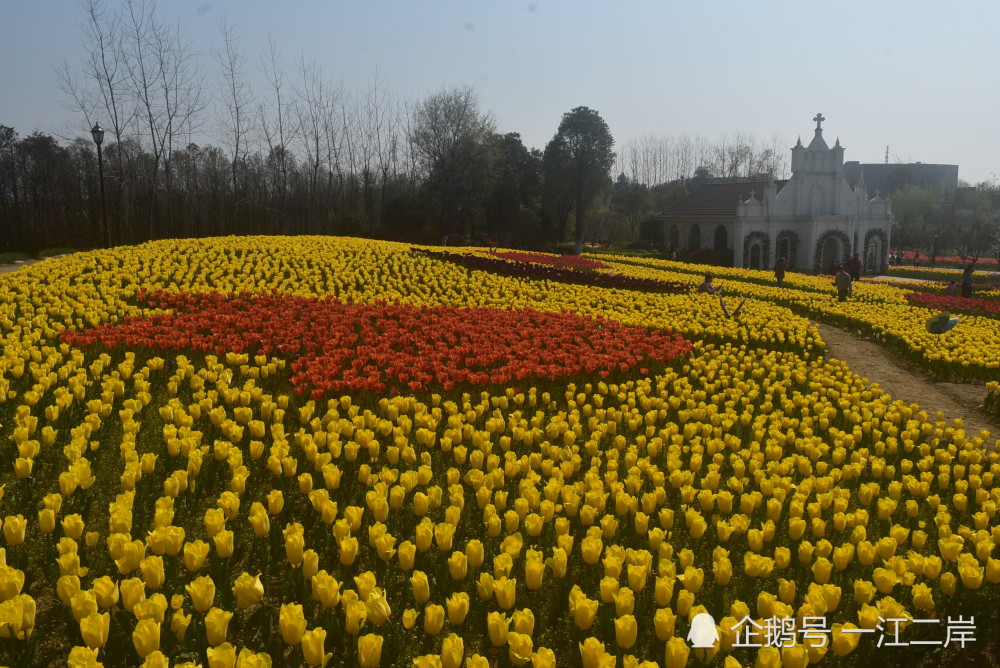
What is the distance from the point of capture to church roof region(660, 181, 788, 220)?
153 ft

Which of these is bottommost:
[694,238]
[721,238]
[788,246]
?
[788,246]

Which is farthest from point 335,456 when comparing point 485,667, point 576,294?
point 576,294

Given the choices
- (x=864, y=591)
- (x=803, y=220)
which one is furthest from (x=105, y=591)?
(x=803, y=220)

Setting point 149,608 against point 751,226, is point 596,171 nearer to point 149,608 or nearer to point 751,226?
point 751,226

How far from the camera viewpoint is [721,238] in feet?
157

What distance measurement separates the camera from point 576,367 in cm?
850

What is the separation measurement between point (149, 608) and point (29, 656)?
63 cm

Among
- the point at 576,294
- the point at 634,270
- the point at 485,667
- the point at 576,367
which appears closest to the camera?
the point at 485,667

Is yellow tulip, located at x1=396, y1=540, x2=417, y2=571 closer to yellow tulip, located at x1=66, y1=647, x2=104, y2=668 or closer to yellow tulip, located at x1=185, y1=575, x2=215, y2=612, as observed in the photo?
yellow tulip, located at x1=185, y1=575, x2=215, y2=612

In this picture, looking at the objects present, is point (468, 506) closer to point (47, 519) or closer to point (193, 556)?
point (193, 556)

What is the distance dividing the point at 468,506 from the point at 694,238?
48.7 m

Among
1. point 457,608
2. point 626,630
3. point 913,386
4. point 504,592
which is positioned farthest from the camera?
point 913,386

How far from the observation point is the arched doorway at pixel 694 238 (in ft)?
164

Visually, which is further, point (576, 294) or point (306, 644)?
point (576, 294)
